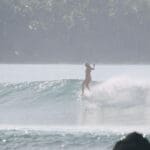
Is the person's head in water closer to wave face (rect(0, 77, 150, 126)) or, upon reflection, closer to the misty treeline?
wave face (rect(0, 77, 150, 126))

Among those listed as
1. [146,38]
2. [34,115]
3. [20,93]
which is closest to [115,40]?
[146,38]

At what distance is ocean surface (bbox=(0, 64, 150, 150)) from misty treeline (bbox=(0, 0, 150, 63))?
59635mm

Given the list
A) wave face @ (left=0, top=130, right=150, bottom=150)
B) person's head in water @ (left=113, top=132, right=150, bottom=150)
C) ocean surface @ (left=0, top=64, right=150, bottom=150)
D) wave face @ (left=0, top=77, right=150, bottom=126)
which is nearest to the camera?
person's head in water @ (left=113, top=132, right=150, bottom=150)

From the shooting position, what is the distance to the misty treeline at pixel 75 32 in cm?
9500

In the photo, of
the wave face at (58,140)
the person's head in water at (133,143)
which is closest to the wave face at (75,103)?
the wave face at (58,140)

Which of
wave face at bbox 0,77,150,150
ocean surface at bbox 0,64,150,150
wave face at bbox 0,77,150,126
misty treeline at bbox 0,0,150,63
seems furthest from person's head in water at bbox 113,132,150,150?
misty treeline at bbox 0,0,150,63

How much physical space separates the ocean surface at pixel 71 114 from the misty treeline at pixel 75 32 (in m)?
59.6

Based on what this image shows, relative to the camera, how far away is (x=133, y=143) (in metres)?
5.39

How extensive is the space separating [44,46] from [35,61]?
6320mm

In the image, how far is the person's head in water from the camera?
5.37m

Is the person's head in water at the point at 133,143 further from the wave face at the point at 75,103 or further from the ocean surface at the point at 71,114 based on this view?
the wave face at the point at 75,103

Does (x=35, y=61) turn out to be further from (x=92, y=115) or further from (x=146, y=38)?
(x=92, y=115)

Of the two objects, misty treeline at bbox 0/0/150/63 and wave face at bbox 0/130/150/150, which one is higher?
misty treeline at bbox 0/0/150/63

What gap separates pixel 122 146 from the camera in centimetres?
538
